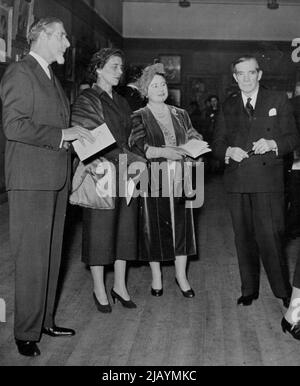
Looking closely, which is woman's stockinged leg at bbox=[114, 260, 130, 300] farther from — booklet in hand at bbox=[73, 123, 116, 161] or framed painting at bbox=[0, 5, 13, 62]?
framed painting at bbox=[0, 5, 13, 62]

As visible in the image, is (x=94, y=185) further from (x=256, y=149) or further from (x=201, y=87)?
(x=201, y=87)

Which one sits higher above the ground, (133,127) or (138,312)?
(133,127)

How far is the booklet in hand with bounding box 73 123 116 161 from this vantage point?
306 cm

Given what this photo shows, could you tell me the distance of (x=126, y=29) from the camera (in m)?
15.4

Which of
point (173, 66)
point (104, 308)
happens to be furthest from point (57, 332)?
point (173, 66)

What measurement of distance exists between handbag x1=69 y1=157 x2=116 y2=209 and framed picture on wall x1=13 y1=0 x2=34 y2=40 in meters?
4.90

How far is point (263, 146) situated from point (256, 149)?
5 cm

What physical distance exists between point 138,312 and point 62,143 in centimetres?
148

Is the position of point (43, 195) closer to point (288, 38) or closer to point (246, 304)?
point (246, 304)

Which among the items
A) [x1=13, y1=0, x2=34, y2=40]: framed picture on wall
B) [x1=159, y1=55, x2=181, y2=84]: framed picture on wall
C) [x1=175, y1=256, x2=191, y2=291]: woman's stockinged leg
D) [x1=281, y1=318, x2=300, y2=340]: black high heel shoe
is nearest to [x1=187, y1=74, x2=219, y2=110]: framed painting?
[x1=159, y1=55, x2=181, y2=84]: framed picture on wall

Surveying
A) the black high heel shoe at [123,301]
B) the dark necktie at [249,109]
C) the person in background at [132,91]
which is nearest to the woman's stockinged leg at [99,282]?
the black high heel shoe at [123,301]

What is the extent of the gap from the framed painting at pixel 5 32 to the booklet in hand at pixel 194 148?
460 cm

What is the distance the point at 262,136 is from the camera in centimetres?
364
